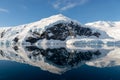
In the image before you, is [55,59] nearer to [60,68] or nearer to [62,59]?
[62,59]

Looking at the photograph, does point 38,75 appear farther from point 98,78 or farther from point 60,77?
point 98,78

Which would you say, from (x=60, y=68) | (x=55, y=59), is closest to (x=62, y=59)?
(x=55, y=59)

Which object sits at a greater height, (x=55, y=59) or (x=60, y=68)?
(x=55, y=59)

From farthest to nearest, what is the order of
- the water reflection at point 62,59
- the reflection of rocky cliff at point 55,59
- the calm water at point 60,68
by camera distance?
the water reflection at point 62,59
the reflection of rocky cliff at point 55,59
the calm water at point 60,68

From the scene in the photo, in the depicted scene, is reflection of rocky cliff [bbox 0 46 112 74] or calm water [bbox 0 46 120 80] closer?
calm water [bbox 0 46 120 80]

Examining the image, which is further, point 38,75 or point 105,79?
point 38,75

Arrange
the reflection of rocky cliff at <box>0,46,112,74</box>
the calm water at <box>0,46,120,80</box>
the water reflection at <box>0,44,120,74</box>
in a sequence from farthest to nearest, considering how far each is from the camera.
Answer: the water reflection at <box>0,44,120,74</box> → the reflection of rocky cliff at <box>0,46,112,74</box> → the calm water at <box>0,46,120,80</box>

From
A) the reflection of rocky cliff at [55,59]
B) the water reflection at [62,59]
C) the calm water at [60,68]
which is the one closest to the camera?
the calm water at [60,68]

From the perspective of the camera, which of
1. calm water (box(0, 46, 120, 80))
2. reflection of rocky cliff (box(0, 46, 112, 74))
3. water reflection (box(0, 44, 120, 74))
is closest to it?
calm water (box(0, 46, 120, 80))

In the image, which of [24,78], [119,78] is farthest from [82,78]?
[24,78]

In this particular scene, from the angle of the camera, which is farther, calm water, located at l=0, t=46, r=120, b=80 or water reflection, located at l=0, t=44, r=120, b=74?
water reflection, located at l=0, t=44, r=120, b=74
